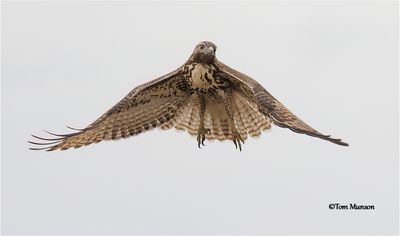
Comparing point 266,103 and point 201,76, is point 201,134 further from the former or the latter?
point 266,103

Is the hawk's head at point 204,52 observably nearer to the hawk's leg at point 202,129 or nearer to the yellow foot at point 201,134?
the hawk's leg at point 202,129

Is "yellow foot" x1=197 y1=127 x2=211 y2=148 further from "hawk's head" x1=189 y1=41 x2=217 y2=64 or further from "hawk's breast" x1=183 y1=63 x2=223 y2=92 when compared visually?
"hawk's head" x1=189 y1=41 x2=217 y2=64

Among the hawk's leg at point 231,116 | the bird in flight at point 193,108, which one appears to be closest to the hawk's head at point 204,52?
the bird in flight at point 193,108

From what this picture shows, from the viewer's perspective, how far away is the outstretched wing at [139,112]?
19.9 m

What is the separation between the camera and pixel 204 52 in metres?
19.0

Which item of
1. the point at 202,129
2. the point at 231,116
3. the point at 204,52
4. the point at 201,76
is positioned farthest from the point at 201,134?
the point at 204,52

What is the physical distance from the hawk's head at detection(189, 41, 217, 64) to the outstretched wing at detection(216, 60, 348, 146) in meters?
0.28

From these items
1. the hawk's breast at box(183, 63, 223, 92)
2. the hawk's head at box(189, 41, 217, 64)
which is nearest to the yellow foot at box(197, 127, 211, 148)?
the hawk's breast at box(183, 63, 223, 92)

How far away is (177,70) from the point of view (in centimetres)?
1975

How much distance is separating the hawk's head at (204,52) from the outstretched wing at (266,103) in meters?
0.28

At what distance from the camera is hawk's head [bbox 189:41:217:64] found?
62.4ft

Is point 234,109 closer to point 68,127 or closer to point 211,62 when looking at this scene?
point 211,62

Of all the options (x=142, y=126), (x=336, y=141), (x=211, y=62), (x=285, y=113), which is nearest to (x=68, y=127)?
(x=142, y=126)

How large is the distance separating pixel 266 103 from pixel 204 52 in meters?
1.71
